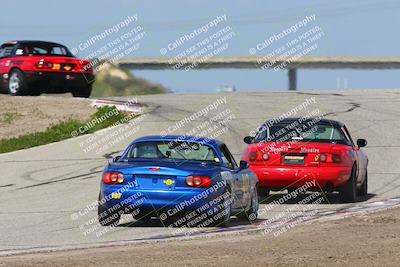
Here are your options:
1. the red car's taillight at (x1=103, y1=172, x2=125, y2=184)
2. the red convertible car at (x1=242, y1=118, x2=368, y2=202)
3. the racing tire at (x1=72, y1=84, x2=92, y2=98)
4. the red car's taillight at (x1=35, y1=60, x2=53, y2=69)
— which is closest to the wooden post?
the racing tire at (x1=72, y1=84, x2=92, y2=98)

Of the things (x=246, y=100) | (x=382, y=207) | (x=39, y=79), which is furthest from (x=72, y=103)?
(x=382, y=207)

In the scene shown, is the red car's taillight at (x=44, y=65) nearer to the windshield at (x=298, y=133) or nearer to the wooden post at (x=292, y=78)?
the windshield at (x=298, y=133)

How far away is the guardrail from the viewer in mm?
46594

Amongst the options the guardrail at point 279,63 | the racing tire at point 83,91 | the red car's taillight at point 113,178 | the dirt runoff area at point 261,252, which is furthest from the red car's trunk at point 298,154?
the guardrail at point 279,63

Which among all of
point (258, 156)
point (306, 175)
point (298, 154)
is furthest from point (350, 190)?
point (258, 156)

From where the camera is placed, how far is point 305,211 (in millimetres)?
15461

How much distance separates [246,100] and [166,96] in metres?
3.04

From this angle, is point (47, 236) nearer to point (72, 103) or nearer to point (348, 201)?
point (348, 201)

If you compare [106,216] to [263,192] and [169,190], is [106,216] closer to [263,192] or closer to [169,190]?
[169,190]

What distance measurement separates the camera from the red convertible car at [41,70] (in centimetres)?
2920

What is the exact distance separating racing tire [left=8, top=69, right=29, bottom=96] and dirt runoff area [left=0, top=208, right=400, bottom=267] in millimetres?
18009

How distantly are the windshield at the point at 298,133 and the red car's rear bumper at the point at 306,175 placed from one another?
551 mm

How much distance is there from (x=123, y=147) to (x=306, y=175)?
740 centimetres

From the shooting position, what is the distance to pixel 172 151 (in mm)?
13922
